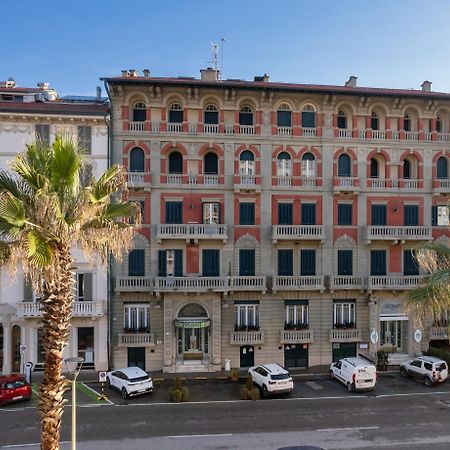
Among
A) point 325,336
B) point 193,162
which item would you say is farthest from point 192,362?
point 193,162

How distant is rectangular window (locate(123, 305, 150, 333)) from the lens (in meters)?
27.5

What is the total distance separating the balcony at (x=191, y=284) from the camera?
26.7 metres

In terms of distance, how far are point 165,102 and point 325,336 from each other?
66.9 ft

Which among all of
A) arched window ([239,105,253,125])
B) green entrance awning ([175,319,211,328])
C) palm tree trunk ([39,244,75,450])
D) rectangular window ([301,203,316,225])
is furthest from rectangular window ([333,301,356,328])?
palm tree trunk ([39,244,75,450])

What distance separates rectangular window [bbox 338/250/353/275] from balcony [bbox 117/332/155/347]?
47.1 ft

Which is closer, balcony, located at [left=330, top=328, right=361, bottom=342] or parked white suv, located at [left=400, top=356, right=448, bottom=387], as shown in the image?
parked white suv, located at [left=400, top=356, right=448, bottom=387]

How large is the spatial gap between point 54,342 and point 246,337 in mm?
18905

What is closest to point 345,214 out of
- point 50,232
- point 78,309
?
point 78,309

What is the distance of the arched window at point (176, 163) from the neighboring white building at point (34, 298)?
452 cm

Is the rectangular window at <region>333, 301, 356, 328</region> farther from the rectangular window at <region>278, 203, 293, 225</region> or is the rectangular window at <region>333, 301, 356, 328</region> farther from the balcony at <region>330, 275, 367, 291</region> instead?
the rectangular window at <region>278, 203, 293, 225</region>

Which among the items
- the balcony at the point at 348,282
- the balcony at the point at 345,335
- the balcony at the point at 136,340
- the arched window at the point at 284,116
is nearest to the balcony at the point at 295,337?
the balcony at the point at 345,335

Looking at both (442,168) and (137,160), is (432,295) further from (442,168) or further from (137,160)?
(442,168)

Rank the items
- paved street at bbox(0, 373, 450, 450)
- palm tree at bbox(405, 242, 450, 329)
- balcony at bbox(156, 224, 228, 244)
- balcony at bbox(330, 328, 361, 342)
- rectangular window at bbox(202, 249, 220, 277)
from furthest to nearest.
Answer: balcony at bbox(330, 328, 361, 342) → rectangular window at bbox(202, 249, 220, 277) → balcony at bbox(156, 224, 228, 244) → paved street at bbox(0, 373, 450, 450) → palm tree at bbox(405, 242, 450, 329)

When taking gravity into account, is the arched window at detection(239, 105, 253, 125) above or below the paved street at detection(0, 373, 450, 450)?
above
